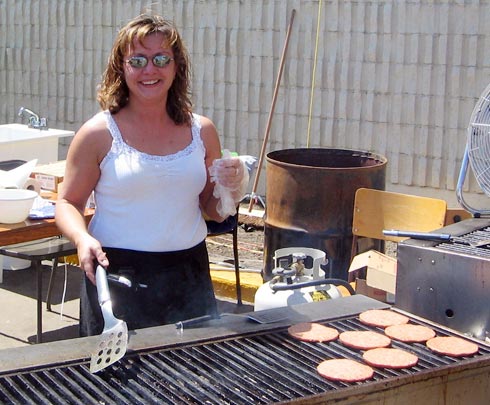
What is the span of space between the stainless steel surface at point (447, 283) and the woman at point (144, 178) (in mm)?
800

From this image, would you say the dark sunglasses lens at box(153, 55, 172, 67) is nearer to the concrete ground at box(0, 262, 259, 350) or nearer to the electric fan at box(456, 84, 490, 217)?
the electric fan at box(456, 84, 490, 217)

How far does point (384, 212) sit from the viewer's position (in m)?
5.20

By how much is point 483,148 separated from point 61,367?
224 cm

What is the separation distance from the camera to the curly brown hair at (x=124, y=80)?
3057 mm

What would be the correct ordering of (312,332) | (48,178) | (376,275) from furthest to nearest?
1. (48,178)
2. (376,275)
3. (312,332)

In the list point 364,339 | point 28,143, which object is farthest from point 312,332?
point 28,143

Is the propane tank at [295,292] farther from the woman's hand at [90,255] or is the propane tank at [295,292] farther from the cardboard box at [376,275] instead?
the woman's hand at [90,255]

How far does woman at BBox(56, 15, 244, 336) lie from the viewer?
3.04 m

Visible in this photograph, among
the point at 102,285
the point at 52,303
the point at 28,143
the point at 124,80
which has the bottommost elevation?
the point at 52,303

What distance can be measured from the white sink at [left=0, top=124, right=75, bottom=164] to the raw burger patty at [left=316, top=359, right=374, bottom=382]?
15.1 ft

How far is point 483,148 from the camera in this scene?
12.5 feet

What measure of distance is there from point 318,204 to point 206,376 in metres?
2.86

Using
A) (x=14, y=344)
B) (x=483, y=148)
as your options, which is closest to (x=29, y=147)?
(x=14, y=344)

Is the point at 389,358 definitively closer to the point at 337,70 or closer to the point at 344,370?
the point at 344,370
